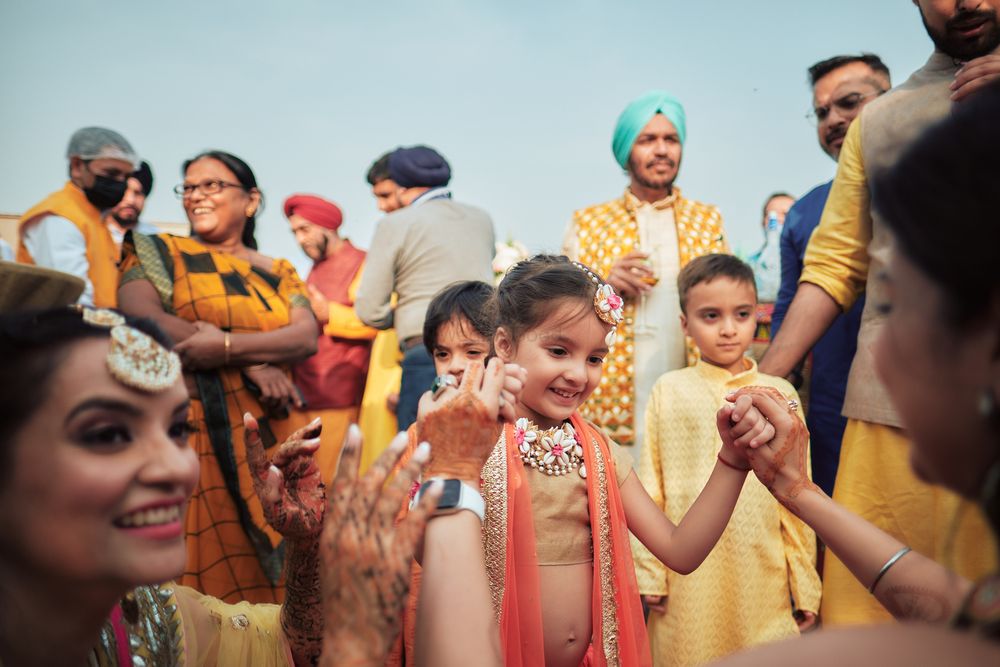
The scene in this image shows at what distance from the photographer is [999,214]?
0.87 metres

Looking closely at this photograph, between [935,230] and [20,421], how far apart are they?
1.37 m

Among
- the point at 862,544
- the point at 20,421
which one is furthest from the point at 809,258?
the point at 20,421

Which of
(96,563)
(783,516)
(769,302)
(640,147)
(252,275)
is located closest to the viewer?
(96,563)

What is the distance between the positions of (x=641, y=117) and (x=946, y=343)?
3.63 metres

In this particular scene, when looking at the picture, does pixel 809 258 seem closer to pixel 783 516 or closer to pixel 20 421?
pixel 783 516

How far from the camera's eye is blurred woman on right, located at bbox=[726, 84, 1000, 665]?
2.89 ft

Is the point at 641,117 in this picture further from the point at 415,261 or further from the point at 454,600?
the point at 454,600

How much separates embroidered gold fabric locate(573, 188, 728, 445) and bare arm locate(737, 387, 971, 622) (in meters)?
1.99

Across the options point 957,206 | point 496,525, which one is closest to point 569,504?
point 496,525

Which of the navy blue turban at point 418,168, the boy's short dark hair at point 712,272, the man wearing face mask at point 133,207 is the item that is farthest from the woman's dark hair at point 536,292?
the man wearing face mask at point 133,207

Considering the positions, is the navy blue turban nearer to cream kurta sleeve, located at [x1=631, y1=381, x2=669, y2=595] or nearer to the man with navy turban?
the man with navy turban

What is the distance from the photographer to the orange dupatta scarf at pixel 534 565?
2.12 meters

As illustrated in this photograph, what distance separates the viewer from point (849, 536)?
6.11 feet

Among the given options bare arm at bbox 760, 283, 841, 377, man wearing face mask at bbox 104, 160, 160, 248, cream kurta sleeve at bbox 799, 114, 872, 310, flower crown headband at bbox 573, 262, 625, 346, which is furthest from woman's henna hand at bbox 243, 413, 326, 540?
man wearing face mask at bbox 104, 160, 160, 248
